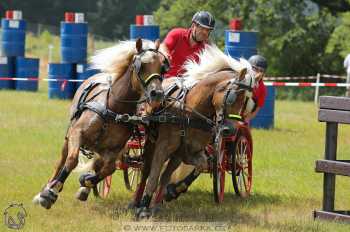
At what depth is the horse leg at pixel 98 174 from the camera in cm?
877

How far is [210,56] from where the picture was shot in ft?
29.5

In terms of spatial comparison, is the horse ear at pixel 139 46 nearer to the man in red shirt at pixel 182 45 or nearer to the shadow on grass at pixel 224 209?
the man in red shirt at pixel 182 45

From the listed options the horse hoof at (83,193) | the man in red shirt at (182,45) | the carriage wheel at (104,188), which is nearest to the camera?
the horse hoof at (83,193)

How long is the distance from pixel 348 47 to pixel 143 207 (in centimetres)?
2320

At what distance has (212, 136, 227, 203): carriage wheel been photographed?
964cm

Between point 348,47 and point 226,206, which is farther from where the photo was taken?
point 348,47

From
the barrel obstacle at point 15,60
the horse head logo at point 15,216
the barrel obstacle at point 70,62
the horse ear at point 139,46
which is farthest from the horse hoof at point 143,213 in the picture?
the barrel obstacle at point 15,60

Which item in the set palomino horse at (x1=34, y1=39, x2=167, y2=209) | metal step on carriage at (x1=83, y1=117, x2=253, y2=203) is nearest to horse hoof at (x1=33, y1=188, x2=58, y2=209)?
palomino horse at (x1=34, y1=39, x2=167, y2=209)

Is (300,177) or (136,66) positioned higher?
(136,66)

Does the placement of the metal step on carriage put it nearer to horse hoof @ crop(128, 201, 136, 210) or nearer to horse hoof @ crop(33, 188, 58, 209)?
horse hoof @ crop(128, 201, 136, 210)

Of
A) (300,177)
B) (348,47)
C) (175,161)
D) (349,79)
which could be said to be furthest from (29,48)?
(175,161)

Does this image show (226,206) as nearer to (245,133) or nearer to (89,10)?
(245,133)

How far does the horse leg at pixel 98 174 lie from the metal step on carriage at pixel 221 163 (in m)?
0.50

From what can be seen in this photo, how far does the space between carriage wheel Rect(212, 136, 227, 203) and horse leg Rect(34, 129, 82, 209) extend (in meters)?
1.54
